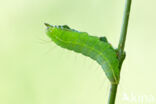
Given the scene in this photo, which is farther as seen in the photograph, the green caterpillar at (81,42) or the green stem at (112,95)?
the green caterpillar at (81,42)

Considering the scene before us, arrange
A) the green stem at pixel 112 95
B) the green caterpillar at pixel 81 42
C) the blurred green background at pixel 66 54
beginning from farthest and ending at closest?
the blurred green background at pixel 66 54 → the green caterpillar at pixel 81 42 → the green stem at pixel 112 95

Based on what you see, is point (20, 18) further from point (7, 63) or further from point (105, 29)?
point (105, 29)

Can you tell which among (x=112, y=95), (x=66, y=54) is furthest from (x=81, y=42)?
(x=66, y=54)

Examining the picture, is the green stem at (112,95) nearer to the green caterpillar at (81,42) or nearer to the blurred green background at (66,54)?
the green caterpillar at (81,42)

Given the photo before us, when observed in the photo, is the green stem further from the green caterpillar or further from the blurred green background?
the blurred green background

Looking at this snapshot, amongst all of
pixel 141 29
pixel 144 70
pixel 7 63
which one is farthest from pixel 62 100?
pixel 141 29

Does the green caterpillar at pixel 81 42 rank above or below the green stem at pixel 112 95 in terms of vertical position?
above

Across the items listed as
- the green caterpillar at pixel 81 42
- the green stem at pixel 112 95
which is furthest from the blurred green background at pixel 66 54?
the green stem at pixel 112 95

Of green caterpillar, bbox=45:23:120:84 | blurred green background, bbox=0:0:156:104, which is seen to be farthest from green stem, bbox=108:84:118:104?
blurred green background, bbox=0:0:156:104

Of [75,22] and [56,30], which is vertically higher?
[75,22]
